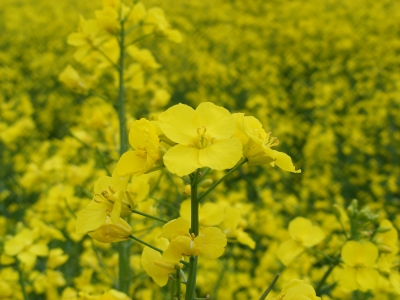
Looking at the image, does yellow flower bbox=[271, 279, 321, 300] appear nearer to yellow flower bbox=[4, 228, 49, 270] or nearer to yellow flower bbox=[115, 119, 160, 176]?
yellow flower bbox=[115, 119, 160, 176]

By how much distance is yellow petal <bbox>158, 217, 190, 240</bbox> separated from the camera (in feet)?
3.05

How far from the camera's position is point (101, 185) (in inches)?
40.8

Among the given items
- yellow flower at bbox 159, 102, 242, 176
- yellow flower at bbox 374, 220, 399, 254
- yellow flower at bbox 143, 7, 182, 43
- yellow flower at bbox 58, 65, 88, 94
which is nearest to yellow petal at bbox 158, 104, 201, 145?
yellow flower at bbox 159, 102, 242, 176

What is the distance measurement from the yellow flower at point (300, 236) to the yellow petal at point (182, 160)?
71cm

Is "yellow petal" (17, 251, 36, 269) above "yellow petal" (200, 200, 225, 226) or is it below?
below

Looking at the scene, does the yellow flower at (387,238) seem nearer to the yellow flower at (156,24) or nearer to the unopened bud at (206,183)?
the unopened bud at (206,183)

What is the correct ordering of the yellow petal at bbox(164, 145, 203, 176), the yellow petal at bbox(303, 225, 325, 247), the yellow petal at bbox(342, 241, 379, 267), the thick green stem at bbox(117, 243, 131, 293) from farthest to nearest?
the thick green stem at bbox(117, 243, 131, 293), the yellow petal at bbox(303, 225, 325, 247), the yellow petal at bbox(342, 241, 379, 267), the yellow petal at bbox(164, 145, 203, 176)

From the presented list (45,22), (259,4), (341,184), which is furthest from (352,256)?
(259,4)

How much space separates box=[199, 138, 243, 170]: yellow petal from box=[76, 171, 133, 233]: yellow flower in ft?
0.56

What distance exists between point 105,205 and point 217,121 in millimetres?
297

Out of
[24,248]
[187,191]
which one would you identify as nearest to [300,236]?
[187,191]

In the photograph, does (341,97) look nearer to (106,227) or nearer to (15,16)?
(106,227)

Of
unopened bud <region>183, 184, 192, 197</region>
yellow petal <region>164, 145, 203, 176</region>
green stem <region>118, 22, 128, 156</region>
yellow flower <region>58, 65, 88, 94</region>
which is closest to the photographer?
yellow petal <region>164, 145, 203, 176</region>

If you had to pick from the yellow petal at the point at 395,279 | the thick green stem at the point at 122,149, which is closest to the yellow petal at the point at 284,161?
the yellow petal at the point at 395,279
